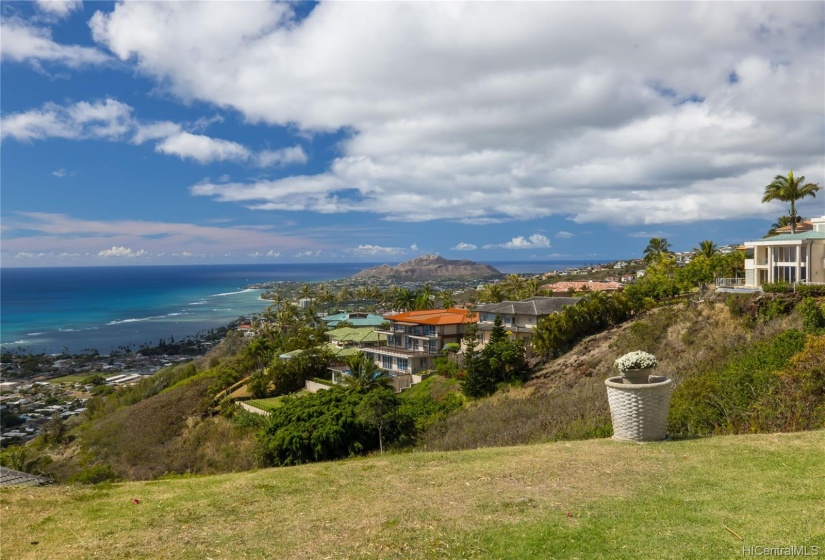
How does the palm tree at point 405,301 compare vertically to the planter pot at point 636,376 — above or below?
below

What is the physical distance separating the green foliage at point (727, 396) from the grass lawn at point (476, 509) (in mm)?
2248

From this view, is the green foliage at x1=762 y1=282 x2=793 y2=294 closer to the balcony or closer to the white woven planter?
the white woven planter

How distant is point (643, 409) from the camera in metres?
10.5

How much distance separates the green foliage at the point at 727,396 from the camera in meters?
12.5

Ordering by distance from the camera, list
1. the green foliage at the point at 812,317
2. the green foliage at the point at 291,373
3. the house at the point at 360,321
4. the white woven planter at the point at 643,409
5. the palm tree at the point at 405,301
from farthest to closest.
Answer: the palm tree at the point at 405,301, the house at the point at 360,321, the green foliage at the point at 291,373, the green foliage at the point at 812,317, the white woven planter at the point at 643,409

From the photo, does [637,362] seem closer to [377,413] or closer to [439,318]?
[377,413]

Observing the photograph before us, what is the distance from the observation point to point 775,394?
13.0 meters

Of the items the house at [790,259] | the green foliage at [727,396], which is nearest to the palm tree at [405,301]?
the house at [790,259]

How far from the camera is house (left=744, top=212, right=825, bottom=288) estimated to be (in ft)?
108

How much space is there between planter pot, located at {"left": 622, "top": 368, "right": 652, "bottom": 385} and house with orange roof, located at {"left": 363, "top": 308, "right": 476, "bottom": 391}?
35487mm

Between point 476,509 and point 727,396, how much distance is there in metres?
9.18

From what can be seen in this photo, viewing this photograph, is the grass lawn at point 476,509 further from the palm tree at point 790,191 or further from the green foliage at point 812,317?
the palm tree at point 790,191

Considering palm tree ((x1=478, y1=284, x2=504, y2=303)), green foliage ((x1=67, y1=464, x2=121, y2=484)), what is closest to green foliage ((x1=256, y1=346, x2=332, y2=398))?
green foliage ((x1=67, y1=464, x2=121, y2=484))

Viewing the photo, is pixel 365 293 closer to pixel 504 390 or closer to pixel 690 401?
pixel 504 390
